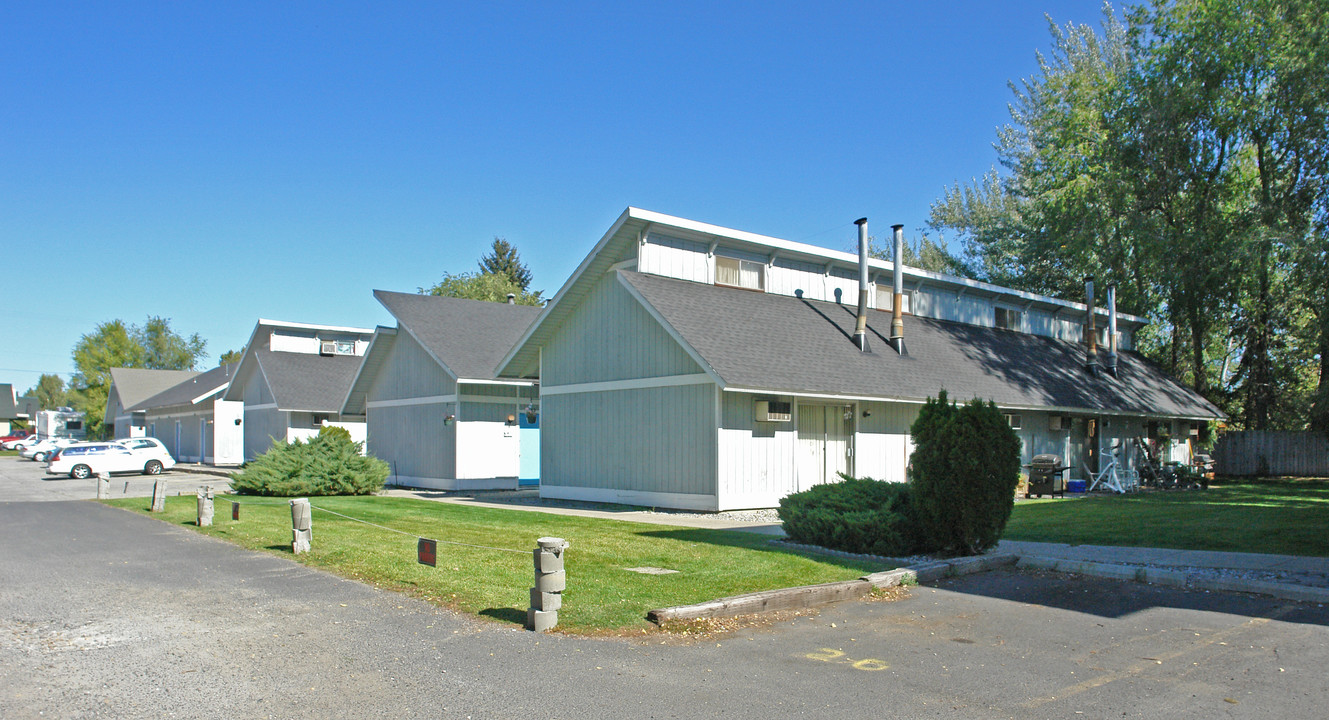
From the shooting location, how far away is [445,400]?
26.5 metres

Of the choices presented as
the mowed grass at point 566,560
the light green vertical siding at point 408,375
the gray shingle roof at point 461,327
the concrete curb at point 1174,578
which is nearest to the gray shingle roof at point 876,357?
the mowed grass at point 566,560

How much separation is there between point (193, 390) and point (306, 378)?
1410 cm

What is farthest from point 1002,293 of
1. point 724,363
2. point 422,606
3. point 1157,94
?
point 422,606

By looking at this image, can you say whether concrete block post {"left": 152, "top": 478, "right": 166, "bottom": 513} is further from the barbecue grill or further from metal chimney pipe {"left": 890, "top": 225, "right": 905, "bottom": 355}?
the barbecue grill

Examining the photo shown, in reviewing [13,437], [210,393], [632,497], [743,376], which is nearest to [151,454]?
[210,393]

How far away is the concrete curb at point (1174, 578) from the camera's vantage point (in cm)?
877

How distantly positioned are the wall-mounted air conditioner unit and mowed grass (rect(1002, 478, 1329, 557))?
197 inches

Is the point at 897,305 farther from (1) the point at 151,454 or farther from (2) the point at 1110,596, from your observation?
(1) the point at 151,454

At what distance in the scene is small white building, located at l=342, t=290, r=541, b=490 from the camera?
85.6ft

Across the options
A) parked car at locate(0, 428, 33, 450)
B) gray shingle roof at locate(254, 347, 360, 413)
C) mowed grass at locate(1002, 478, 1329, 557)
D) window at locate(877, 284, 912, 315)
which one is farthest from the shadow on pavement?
parked car at locate(0, 428, 33, 450)

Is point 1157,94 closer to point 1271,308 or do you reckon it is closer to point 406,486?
point 1271,308

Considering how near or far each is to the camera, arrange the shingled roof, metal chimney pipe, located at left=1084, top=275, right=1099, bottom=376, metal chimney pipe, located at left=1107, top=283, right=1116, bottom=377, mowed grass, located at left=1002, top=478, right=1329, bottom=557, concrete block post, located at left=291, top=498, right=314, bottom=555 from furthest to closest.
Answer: the shingled roof
metal chimney pipe, located at left=1107, top=283, right=1116, bottom=377
metal chimney pipe, located at left=1084, top=275, right=1099, bottom=376
mowed grass, located at left=1002, top=478, right=1329, bottom=557
concrete block post, located at left=291, top=498, right=314, bottom=555

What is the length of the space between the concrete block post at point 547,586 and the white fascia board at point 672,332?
32.2ft

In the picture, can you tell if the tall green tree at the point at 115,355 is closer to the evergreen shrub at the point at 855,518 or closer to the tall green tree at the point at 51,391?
the tall green tree at the point at 51,391
